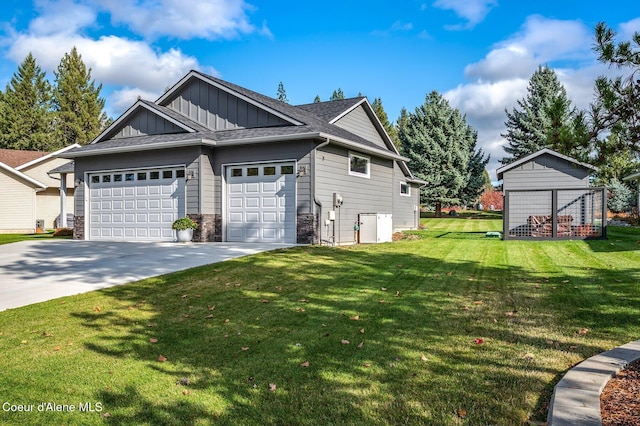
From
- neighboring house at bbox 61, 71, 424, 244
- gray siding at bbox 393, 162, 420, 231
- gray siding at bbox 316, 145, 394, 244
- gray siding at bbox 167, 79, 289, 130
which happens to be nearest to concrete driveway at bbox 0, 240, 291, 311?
neighboring house at bbox 61, 71, 424, 244

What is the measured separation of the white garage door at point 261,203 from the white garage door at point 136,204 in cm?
176

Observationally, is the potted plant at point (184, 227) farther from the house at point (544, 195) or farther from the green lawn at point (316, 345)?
the house at point (544, 195)

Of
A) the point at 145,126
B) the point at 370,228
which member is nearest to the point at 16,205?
the point at 145,126

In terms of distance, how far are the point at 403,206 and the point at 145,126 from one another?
14447 millimetres

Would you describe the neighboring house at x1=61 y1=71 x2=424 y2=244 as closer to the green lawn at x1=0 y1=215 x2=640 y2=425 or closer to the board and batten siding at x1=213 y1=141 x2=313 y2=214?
the board and batten siding at x1=213 y1=141 x2=313 y2=214

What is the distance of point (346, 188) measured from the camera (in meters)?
14.5

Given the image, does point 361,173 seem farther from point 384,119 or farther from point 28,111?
point 28,111

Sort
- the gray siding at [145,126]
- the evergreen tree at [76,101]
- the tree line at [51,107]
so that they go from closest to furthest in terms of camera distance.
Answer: the gray siding at [145,126], the tree line at [51,107], the evergreen tree at [76,101]

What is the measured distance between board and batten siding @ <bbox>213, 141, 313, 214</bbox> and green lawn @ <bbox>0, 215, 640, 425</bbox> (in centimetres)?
526

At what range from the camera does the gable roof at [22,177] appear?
80.5 ft

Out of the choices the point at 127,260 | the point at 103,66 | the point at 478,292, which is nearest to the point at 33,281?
the point at 127,260

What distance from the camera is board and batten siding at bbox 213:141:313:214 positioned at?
12922mm

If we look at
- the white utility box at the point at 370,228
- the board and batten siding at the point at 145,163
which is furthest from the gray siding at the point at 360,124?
the board and batten siding at the point at 145,163

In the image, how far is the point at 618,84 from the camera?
3.24m
